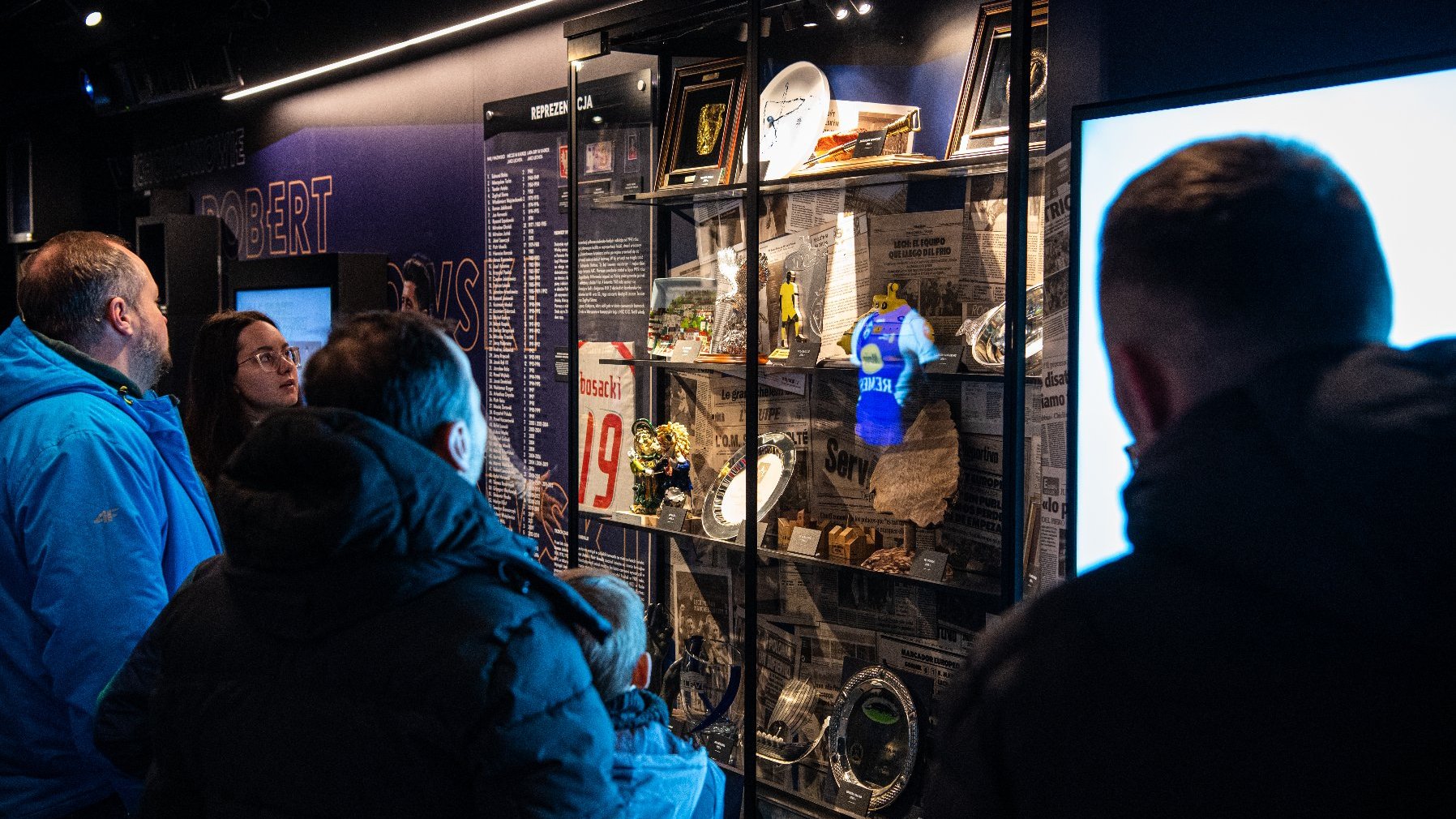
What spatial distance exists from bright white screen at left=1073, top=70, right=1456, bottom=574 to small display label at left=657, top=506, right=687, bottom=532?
1.45 meters

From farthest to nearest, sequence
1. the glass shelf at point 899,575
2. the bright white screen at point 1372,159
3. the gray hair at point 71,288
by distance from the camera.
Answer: the glass shelf at point 899,575 < the gray hair at point 71,288 < the bright white screen at point 1372,159

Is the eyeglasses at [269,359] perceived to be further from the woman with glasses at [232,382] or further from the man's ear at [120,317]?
the man's ear at [120,317]

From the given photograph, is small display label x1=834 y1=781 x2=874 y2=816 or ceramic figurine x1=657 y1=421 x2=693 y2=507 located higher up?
ceramic figurine x1=657 y1=421 x2=693 y2=507

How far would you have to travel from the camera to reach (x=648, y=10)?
2.99 metres

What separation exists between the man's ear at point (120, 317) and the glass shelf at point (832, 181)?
1.41 m

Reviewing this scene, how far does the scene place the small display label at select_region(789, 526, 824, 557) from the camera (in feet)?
9.43

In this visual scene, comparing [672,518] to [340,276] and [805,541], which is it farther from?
[340,276]

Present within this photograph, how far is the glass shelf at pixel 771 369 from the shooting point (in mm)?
2557

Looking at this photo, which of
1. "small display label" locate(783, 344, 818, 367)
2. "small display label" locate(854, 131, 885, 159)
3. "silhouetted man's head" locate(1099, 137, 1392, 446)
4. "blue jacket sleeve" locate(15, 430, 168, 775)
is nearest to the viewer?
"silhouetted man's head" locate(1099, 137, 1392, 446)

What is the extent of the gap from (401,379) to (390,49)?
366 cm

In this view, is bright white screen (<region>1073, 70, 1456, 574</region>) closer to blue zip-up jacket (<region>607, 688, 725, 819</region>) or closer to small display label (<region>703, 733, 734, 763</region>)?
blue zip-up jacket (<region>607, 688, 725, 819</region>)

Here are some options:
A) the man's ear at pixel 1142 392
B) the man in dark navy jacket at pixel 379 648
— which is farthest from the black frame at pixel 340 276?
the man's ear at pixel 1142 392

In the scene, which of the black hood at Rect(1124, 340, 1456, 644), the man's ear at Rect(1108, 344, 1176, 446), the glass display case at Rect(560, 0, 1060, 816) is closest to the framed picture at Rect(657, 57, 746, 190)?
the glass display case at Rect(560, 0, 1060, 816)

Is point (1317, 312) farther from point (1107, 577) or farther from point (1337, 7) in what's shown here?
point (1337, 7)
